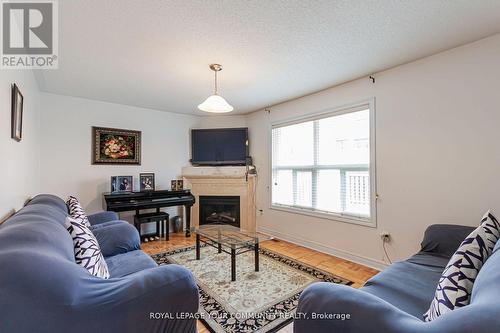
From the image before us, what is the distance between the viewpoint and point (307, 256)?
3.11 m

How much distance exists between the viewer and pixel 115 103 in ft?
12.7

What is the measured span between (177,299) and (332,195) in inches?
105

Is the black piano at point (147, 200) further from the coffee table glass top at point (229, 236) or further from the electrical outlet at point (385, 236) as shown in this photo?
the electrical outlet at point (385, 236)

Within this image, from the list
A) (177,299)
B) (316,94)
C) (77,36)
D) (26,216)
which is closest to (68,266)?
(177,299)

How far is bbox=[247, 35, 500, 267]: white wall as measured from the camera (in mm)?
2025

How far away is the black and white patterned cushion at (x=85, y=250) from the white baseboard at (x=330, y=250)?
268 centimetres

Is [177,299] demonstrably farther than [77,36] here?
No

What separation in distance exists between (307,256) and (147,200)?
2.50 m

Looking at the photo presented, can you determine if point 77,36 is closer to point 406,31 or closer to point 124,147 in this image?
point 124,147

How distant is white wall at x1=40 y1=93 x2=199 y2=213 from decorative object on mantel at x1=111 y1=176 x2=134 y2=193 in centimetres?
18

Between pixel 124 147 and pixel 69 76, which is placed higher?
pixel 69 76

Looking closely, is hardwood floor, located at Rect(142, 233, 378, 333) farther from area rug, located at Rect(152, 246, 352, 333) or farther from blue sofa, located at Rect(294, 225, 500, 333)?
blue sofa, located at Rect(294, 225, 500, 333)

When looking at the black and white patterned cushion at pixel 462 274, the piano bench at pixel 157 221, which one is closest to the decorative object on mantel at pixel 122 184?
the piano bench at pixel 157 221

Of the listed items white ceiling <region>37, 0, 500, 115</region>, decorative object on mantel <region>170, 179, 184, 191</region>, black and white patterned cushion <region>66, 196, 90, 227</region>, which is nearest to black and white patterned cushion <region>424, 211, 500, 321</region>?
white ceiling <region>37, 0, 500, 115</region>
